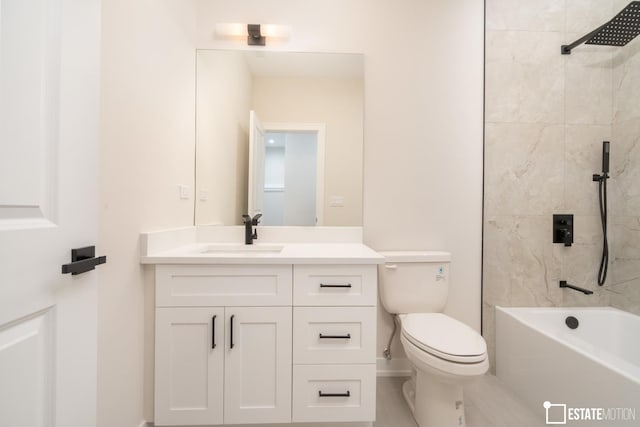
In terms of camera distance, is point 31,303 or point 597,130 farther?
point 597,130

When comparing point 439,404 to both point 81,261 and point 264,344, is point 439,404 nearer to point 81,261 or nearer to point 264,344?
point 264,344

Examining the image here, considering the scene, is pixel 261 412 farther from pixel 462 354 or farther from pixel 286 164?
pixel 286 164

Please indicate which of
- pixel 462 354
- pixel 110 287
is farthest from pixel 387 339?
pixel 110 287

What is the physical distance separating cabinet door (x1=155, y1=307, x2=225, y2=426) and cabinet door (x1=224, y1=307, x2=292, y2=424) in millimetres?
49

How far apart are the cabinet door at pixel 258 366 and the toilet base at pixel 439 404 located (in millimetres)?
668

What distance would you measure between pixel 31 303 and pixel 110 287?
20.5 inches

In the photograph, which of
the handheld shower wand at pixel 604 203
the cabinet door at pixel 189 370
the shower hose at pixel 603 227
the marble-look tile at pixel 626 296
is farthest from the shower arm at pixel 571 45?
the cabinet door at pixel 189 370

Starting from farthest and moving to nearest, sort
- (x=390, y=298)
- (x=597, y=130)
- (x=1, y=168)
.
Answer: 1. (x=597, y=130)
2. (x=390, y=298)
3. (x=1, y=168)

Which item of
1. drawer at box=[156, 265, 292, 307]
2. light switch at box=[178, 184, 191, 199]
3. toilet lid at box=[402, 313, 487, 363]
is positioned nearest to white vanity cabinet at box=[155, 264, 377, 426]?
drawer at box=[156, 265, 292, 307]

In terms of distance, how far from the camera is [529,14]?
1.78m

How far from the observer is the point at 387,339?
1799 mm

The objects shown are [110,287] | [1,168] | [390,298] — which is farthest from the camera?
[390,298]

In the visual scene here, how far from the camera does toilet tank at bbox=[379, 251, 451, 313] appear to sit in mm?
1640

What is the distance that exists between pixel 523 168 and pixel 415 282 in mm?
1059
